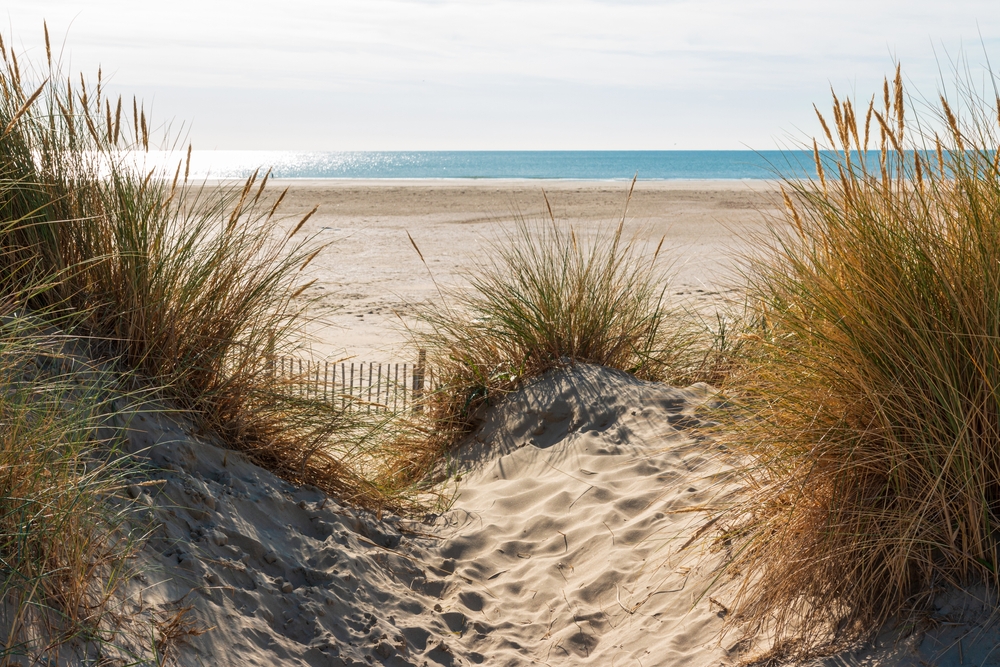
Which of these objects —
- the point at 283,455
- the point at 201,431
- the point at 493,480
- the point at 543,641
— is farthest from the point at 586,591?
the point at 201,431

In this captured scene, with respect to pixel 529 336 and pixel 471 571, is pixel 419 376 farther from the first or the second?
pixel 471 571

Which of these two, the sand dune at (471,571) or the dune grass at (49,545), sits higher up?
the dune grass at (49,545)

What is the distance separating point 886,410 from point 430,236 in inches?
649

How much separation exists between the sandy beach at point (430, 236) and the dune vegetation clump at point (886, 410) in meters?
0.54

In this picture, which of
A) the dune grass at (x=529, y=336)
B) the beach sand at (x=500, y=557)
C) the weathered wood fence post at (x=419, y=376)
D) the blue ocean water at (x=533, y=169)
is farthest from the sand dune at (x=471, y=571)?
the blue ocean water at (x=533, y=169)

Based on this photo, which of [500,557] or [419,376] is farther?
[419,376]

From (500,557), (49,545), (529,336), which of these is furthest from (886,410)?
(529,336)

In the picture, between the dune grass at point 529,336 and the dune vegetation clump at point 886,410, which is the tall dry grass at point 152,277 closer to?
the dune grass at point 529,336

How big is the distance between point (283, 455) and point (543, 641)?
60.9 inches

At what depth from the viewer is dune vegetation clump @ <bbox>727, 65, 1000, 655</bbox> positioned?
2.44 metres

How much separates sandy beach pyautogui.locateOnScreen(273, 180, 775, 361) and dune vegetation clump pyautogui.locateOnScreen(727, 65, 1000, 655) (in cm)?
54

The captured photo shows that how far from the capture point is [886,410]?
2.55 metres

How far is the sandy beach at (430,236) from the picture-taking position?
30.1 ft

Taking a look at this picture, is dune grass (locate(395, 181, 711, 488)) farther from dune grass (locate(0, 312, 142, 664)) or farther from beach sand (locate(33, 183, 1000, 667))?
dune grass (locate(0, 312, 142, 664))
